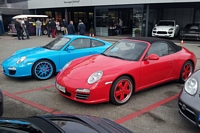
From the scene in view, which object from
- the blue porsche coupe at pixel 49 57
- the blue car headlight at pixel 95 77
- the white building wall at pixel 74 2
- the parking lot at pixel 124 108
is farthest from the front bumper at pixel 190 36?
the blue car headlight at pixel 95 77

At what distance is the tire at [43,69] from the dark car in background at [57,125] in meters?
3.79

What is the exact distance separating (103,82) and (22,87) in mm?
2641

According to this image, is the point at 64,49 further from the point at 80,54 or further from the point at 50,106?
the point at 50,106

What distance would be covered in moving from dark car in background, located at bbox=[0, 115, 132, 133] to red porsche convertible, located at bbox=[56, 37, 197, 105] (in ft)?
5.13

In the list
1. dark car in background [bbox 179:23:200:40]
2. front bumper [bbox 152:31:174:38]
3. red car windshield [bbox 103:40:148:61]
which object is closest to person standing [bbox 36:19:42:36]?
front bumper [bbox 152:31:174:38]

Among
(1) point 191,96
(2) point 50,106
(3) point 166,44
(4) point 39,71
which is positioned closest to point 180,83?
(3) point 166,44

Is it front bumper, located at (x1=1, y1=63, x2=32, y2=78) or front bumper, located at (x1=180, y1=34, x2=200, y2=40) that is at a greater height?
front bumper, located at (x1=180, y1=34, x2=200, y2=40)

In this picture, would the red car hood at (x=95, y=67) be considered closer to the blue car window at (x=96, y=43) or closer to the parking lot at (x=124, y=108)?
the parking lot at (x=124, y=108)

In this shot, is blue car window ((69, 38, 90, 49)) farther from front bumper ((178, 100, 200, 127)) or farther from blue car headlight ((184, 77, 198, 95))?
front bumper ((178, 100, 200, 127))

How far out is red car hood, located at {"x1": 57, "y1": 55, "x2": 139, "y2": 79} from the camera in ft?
13.1

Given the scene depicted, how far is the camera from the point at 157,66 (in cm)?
461

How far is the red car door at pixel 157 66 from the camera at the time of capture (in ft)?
14.5

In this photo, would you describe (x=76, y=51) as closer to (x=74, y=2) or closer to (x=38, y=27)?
(x=74, y=2)

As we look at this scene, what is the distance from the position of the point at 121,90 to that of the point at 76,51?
2.85 metres
